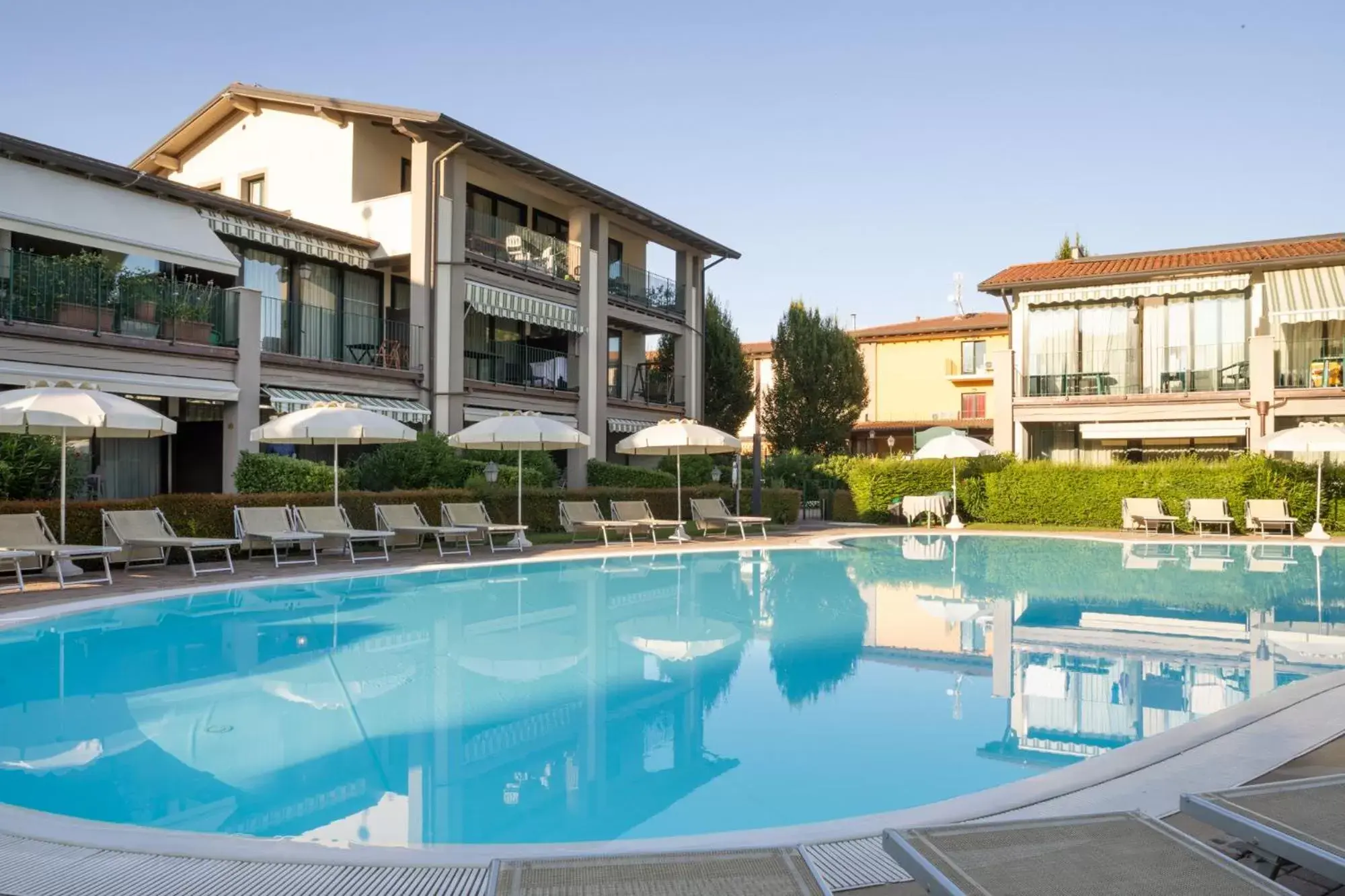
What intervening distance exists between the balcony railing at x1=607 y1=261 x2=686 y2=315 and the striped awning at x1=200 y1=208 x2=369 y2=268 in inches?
371

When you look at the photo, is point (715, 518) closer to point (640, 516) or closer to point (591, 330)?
point (640, 516)

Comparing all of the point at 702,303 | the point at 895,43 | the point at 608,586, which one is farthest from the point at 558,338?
the point at 608,586

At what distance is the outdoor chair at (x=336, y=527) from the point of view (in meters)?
15.9

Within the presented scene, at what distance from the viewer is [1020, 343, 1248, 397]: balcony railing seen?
28.3m

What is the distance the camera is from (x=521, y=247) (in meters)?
27.1

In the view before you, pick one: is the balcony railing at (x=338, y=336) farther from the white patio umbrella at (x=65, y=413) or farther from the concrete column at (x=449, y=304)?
the white patio umbrella at (x=65, y=413)

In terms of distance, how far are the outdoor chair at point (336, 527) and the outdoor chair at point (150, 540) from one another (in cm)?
128

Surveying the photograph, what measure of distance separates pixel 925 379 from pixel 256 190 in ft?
101

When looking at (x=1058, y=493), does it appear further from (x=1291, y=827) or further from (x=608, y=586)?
(x=1291, y=827)

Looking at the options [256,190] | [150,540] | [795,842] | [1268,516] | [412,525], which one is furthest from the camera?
[256,190]

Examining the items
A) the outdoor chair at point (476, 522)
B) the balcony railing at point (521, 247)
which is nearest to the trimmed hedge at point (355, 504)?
the outdoor chair at point (476, 522)

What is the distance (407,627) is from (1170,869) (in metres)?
8.91

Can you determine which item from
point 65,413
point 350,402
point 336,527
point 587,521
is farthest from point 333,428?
point 587,521

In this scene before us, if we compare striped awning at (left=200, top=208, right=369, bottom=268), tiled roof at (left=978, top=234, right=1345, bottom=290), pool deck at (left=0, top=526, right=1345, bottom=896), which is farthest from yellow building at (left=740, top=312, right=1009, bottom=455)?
pool deck at (left=0, top=526, right=1345, bottom=896)
